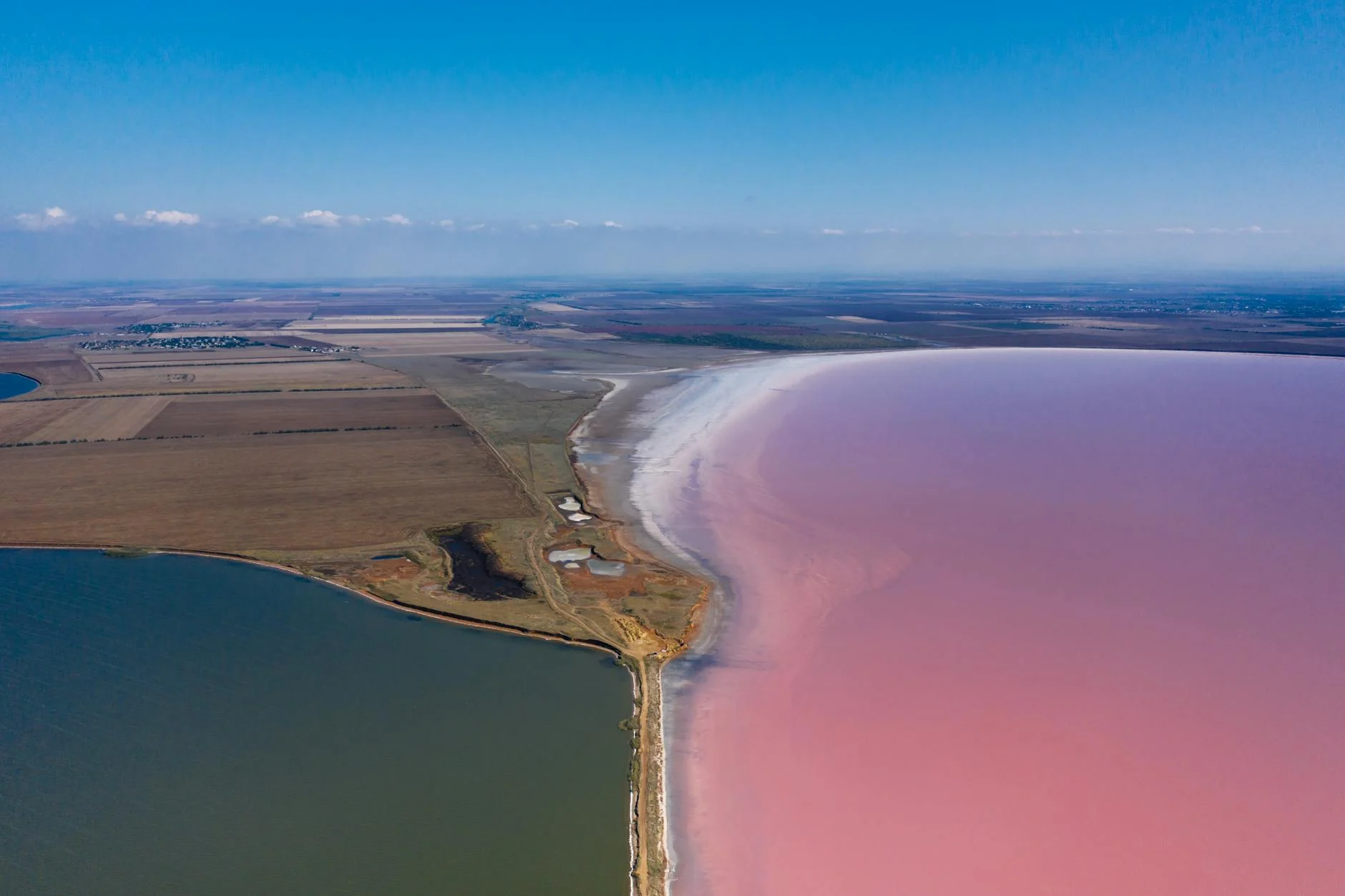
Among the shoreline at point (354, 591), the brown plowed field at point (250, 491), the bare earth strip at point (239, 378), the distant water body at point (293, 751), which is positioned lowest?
the distant water body at point (293, 751)

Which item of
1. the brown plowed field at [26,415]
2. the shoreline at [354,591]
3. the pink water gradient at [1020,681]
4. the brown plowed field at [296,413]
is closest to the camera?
the pink water gradient at [1020,681]

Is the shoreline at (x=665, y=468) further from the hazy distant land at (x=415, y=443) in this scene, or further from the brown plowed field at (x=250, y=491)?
the brown plowed field at (x=250, y=491)

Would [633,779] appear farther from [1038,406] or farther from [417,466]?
[1038,406]

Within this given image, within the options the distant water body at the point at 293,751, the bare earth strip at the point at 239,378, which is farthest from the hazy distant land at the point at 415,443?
the distant water body at the point at 293,751

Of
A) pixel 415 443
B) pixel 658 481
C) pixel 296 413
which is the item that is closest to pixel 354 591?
pixel 658 481

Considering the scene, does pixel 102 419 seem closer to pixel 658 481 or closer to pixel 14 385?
pixel 14 385

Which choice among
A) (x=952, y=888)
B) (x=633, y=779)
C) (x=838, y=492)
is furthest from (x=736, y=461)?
(x=952, y=888)
